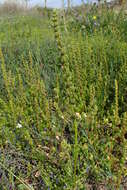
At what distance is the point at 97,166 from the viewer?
1.29 metres

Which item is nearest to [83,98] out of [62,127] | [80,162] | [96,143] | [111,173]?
[62,127]

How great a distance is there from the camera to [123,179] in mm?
1250

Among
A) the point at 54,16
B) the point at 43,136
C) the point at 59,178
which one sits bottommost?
the point at 59,178

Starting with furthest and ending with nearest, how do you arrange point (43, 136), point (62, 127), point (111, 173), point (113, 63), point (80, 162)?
point (113, 63) → point (62, 127) → point (43, 136) → point (80, 162) → point (111, 173)

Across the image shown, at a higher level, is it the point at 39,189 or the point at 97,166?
the point at 97,166

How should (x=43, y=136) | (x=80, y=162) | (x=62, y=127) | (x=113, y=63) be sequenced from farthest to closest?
(x=113, y=63) < (x=62, y=127) < (x=43, y=136) < (x=80, y=162)

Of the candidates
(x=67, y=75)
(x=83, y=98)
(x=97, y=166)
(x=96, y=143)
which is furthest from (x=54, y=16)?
(x=97, y=166)

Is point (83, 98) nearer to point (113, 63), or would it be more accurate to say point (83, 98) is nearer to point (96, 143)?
point (96, 143)

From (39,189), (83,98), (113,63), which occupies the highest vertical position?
(113,63)

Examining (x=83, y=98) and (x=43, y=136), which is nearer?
(x=43, y=136)

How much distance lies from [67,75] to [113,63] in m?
0.87

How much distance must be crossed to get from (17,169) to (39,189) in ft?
0.68

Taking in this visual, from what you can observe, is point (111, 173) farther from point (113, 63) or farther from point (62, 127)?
point (113, 63)

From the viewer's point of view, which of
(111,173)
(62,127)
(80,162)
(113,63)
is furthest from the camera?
(113,63)
